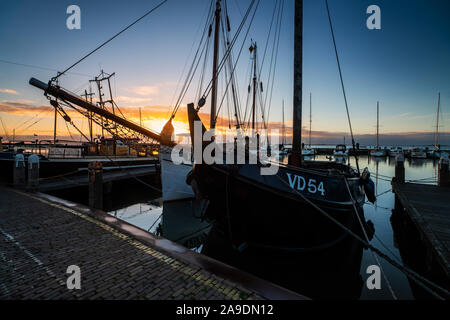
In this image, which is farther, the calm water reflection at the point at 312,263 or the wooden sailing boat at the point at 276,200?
the wooden sailing boat at the point at 276,200

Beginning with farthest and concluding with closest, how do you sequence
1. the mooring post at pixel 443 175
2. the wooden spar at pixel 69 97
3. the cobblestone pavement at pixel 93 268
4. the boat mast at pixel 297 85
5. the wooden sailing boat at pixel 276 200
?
the mooring post at pixel 443 175, the wooden spar at pixel 69 97, the boat mast at pixel 297 85, the wooden sailing boat at pixel 276 200, the cobblestone pavement at pixel 93 268

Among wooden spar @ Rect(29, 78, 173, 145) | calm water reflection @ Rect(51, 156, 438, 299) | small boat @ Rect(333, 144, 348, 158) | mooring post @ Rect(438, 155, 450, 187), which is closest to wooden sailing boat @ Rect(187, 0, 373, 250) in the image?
calm water reflection @ Rect(51, 156, 438, 299)

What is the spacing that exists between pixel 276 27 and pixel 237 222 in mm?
9236

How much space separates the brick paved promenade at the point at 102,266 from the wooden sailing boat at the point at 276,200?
7.63ft

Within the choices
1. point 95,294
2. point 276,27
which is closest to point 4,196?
point 95,294

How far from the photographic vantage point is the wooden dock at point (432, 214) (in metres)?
4.92

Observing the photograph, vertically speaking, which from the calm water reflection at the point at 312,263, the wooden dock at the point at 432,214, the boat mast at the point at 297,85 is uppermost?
the boat mast at the point at 297,85

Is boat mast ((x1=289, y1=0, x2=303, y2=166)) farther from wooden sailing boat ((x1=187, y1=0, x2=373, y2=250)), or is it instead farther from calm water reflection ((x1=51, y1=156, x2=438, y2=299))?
calm water reflection ((x1=51, y1=156, x2=438, y2=299))

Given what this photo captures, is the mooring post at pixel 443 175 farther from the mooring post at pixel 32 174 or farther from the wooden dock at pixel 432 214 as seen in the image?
the mooring post at pixel 32 174

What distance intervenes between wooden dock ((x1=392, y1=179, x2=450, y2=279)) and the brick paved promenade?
4.41 m

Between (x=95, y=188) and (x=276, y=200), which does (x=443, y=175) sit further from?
(x=95, y=188)

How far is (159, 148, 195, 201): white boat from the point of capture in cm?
1294

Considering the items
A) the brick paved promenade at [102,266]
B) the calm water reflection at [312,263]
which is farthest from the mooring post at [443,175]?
the brick paved promenade at [102,266]
